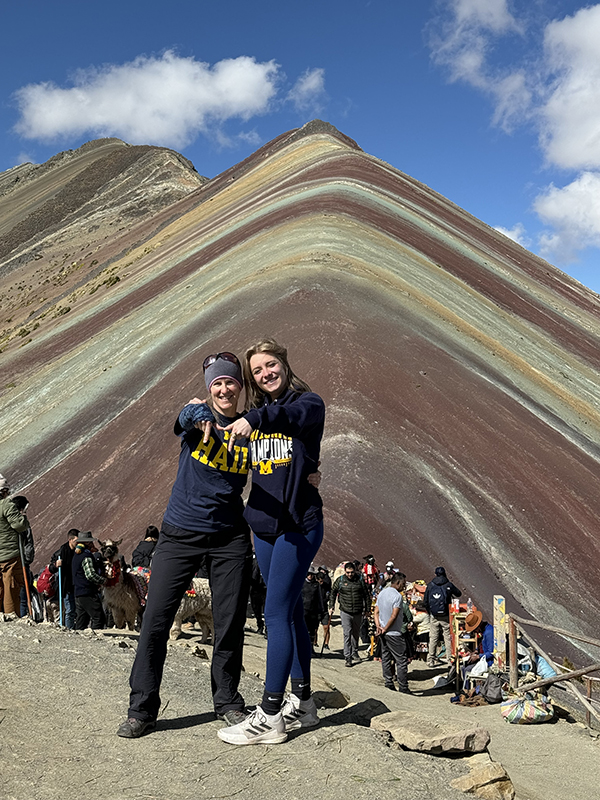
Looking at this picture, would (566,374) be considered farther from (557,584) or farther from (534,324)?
(557,584)

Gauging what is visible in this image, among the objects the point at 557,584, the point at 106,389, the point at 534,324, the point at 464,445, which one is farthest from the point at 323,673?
the point at 534,324

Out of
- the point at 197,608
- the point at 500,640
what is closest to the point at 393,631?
the point at 500,640

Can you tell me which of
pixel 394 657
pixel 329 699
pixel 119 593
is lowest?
pixel 394 657

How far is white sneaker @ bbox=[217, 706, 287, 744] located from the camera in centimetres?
430

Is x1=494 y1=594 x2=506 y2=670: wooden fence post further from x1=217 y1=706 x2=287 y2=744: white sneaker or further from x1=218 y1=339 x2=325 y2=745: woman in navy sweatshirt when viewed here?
x1=217 y1=706 x2=287 y2=744: white sneaker

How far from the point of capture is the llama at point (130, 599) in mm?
9977

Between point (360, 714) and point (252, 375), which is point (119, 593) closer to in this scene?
point (360, 714)

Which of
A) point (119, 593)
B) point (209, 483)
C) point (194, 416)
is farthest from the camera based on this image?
point (119, 593)

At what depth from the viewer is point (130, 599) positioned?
10078 mm

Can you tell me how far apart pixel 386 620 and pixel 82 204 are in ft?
275

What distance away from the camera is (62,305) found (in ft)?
154

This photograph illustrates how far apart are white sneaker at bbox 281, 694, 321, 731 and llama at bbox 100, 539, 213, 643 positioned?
539 centimetres

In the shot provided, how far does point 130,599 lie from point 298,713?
5833 millimetres

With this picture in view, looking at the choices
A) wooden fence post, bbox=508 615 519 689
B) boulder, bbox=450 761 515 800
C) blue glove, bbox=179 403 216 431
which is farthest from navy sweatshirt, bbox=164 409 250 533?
wooden fence post, bbox=508 615 519 689
